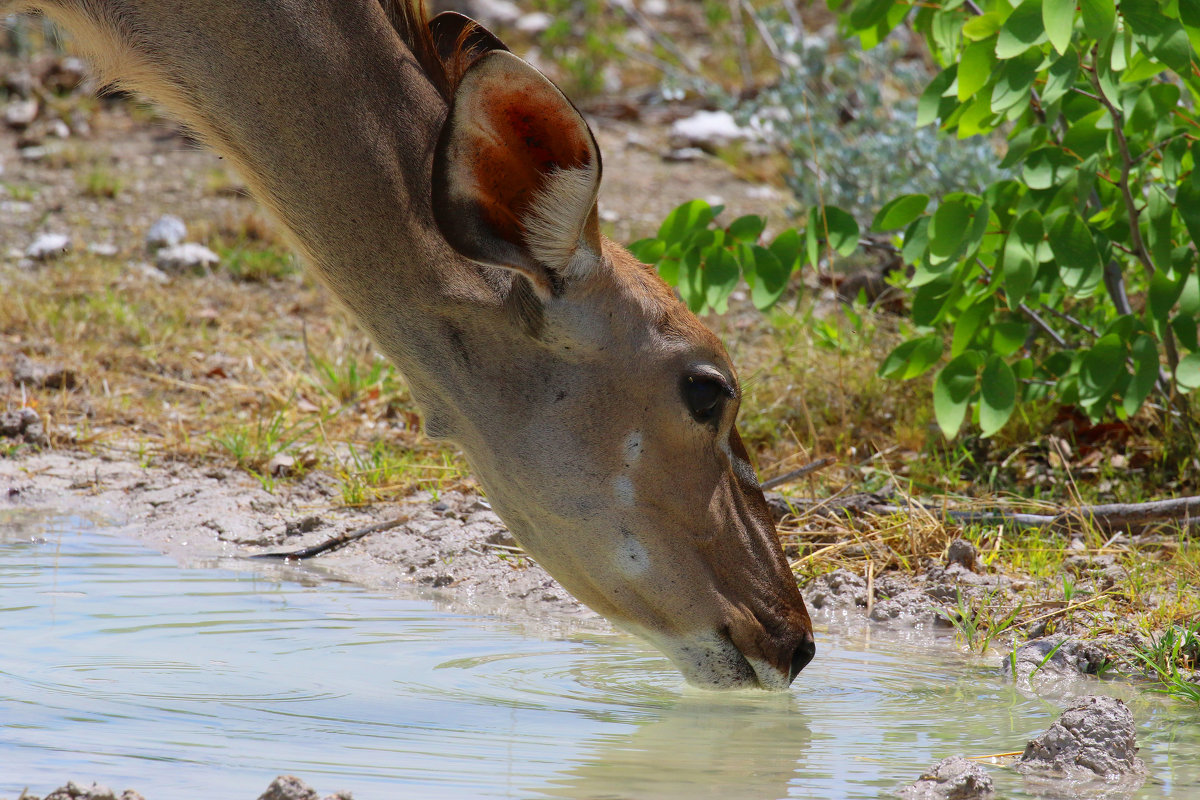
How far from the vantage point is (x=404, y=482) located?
5.61m

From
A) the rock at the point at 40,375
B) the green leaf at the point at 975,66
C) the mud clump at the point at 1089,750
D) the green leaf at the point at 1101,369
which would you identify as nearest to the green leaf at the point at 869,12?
the green leaf at the point at 975,66

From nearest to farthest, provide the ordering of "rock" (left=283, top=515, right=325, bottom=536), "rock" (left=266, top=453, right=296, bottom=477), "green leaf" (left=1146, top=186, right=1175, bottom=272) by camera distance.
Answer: "green leaf" (left=1146, top=186, right=1175, bottom=272) → "rock" (left=283, top=515, right=325, bottom=536) → "rock" (left=266, top=453, right=296, bottom=477)

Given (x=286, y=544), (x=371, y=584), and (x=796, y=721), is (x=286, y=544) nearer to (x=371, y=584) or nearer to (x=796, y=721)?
(x=371, y=584)

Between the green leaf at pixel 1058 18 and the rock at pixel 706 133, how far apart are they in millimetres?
7970

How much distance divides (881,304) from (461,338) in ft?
13.7

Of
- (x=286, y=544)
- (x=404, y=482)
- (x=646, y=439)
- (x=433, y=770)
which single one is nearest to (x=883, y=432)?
(x=404, y=482)

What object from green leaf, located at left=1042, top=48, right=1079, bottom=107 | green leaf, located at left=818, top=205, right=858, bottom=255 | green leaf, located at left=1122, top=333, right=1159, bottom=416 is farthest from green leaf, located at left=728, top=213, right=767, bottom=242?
green leaf, located at left=1122, top=333, right=1159, bottom=416

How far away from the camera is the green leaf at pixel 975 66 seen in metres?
4.18

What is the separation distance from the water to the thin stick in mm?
397

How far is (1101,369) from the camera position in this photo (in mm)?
4797

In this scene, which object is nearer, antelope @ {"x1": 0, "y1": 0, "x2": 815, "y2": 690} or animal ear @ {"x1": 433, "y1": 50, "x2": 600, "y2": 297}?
animal ear @ {"x1": 433, "y1": 50, "x2": 600, "y2": 297}

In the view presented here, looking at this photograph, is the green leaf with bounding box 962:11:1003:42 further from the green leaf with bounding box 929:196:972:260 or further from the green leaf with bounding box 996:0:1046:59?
the green leaf with bounding box 929:196:972:260

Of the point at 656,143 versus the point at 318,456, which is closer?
the point at 318,456

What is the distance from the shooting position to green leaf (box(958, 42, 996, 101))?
4.18 metres
